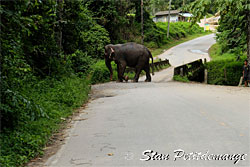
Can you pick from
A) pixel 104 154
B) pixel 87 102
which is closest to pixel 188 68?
pixel 87 102

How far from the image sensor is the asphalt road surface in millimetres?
5867

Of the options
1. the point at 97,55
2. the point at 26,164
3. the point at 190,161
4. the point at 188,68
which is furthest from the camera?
the point at 97,55

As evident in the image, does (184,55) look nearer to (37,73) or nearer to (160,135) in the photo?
(37,73)

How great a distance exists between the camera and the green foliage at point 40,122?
6.43 metres

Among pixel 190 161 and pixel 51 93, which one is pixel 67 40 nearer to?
pixel 51 93

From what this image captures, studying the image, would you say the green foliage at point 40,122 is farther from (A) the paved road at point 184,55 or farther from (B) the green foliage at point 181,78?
(A) the paved road at point 184,55

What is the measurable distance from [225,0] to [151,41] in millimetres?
33313

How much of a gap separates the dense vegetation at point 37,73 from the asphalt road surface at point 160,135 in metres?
0.69

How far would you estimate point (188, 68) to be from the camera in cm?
2505

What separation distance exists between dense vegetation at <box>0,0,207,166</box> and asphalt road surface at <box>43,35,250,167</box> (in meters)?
A: 0.69

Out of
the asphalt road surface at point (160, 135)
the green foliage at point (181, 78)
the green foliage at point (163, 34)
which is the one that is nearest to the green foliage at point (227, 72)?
the green foliage at point (181, 78)

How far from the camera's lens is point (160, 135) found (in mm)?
7328

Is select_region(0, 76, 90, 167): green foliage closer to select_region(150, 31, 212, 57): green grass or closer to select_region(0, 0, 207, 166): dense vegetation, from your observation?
select_region(0, 0, 207, 166): dense vegetation

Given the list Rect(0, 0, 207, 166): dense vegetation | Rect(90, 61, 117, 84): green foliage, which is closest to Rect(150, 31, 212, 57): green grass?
Rect(0, 0, 207, 166): dense vegetation
